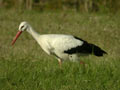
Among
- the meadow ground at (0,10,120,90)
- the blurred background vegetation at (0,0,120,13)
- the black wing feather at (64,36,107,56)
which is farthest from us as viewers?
the blurred background vegetation at (0,0,120,13)

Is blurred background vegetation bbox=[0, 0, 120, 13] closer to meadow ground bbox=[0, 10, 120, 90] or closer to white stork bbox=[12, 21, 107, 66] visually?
meadow ground bbox=[0, 10, 120, 90]

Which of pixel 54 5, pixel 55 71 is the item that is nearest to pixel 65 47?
pixel 55 71

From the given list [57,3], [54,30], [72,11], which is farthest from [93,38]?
[57,3]

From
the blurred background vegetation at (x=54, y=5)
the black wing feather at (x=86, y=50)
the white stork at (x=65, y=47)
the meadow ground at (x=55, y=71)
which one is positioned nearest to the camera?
the meadow ground at (x=55, y=71)

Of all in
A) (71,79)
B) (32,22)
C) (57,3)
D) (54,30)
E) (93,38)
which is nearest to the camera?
(71,79)

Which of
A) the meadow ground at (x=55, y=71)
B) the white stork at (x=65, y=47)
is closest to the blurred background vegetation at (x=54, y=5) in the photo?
the meadow ground at (x=55, y=71)

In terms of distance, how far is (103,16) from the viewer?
14484 mm

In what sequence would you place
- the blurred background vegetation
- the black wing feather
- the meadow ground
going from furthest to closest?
1. the blurred background vegetation
2. the black wing feather
3. the meadow ground

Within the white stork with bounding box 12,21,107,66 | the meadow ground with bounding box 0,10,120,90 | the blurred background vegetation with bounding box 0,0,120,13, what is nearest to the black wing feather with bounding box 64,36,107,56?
the white stork with bounding box 12,21,107,66

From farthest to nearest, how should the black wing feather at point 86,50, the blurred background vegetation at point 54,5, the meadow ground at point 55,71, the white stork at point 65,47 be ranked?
the blurred background vegetation at point 54,5, the black wing feather at point 86,50, the white stork at point 65,47, the meadow ground at point 55,71

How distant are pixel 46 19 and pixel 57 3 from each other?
12.0 feet

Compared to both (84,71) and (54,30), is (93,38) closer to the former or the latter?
(54,30)

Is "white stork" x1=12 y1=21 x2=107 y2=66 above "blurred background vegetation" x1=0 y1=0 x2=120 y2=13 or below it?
above

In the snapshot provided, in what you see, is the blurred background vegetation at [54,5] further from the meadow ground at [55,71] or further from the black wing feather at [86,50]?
the black wing feather at [86,50]
